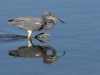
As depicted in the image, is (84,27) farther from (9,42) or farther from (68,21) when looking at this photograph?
(9,42)

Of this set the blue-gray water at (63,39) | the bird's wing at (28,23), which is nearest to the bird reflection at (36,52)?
the blue-gray water at (63,39)

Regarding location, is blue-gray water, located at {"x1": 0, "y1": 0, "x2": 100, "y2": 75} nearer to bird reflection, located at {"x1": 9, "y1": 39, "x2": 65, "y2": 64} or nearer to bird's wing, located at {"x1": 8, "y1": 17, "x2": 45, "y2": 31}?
bird reflection, located at {"x1": 9, "y1": 39, "x2": 65, "y2": 64}

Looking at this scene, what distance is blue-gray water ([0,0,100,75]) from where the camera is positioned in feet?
30.1

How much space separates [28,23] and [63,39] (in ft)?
3.53

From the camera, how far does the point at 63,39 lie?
11273 mm

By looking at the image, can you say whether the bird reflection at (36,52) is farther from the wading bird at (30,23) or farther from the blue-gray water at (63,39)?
the wading bird at (30,23)

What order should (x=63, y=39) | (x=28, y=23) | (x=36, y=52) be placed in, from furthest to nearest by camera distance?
(x=28, y=23)
(x=63, y=39)
(x=36, y=52)

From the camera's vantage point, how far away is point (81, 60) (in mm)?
9719

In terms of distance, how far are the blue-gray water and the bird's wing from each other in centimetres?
40

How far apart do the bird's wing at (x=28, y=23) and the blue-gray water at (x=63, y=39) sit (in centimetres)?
40

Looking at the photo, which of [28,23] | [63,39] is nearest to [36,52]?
[63,39]

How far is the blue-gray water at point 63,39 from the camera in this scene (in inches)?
361

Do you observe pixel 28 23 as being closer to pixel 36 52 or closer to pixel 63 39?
pixel 63 39

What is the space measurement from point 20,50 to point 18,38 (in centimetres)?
99
